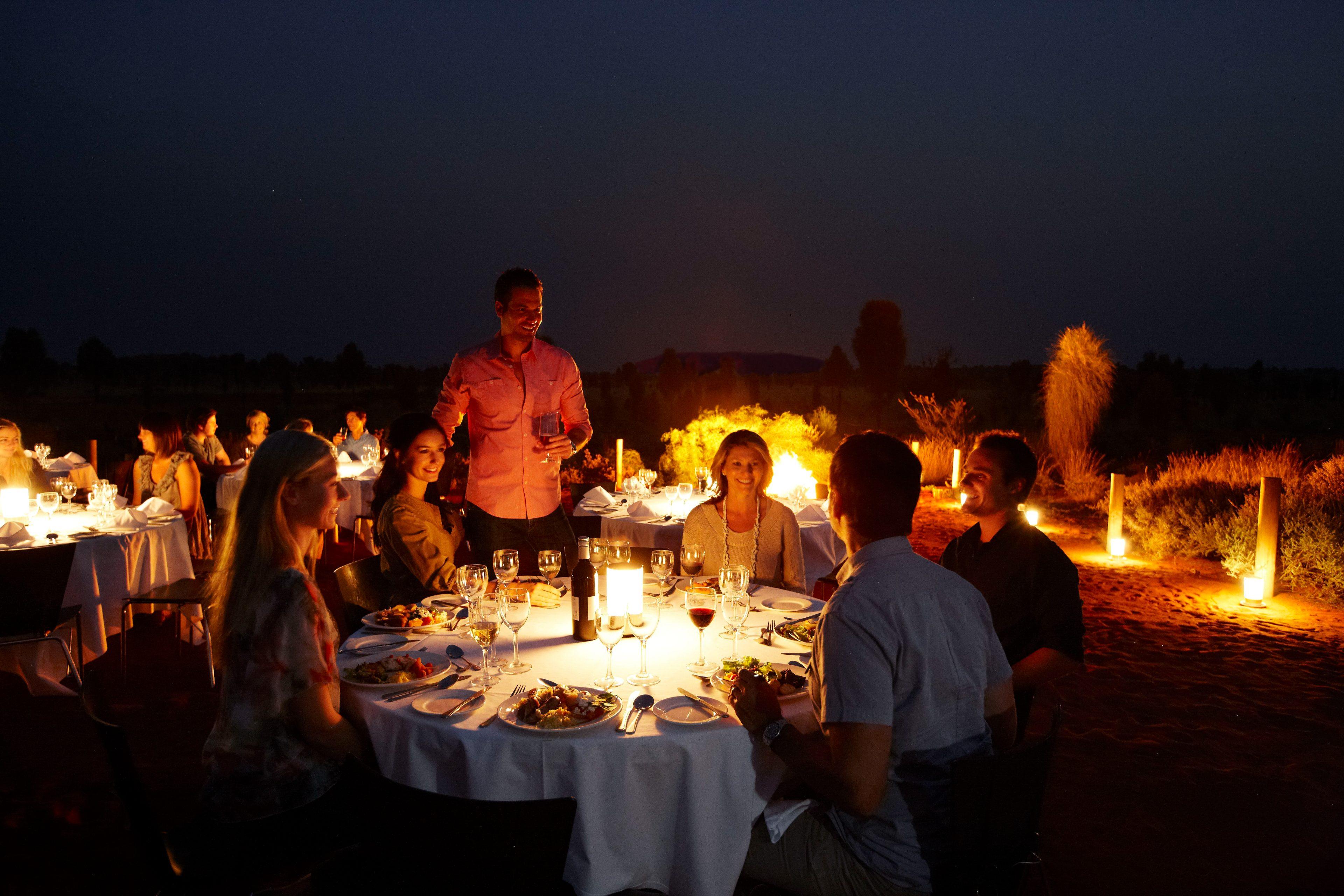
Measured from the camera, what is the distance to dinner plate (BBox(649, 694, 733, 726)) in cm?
181

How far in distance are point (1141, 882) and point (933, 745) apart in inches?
80.4

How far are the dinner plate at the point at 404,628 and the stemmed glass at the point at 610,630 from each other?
29.9 inches

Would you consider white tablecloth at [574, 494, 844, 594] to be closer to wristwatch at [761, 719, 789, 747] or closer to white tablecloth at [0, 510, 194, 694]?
white tablecloth at [0, 510, 194, 694]

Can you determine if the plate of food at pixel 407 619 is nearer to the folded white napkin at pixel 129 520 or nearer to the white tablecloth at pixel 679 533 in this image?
the white tablecloth at pixel 679 533

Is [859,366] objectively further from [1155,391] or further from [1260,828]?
[1260,828]

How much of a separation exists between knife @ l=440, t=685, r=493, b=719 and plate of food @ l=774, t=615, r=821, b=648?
1.01 m

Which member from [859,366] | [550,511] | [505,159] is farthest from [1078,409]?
[859,366]

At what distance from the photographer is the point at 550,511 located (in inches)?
148

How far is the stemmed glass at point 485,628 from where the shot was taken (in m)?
2.03

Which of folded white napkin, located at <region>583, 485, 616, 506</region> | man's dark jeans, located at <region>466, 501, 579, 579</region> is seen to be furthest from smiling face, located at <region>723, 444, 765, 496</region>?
folded white napkin, located at <region>583, 485, 616, 506</region>

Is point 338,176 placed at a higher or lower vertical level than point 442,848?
higher

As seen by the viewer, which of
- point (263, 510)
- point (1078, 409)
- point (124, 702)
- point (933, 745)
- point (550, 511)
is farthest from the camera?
point (1078, 409)

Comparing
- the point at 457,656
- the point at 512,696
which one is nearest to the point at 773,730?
the point at 512,696

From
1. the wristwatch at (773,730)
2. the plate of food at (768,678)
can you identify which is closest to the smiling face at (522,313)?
the plate of food at (768,678)
